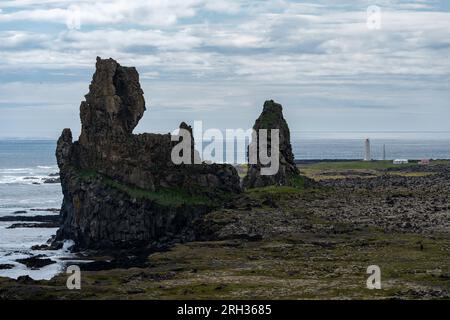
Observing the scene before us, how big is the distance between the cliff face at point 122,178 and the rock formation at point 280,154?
16.2 meters

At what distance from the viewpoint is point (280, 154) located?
17775 centimetres

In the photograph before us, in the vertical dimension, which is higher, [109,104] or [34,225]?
[109,104]

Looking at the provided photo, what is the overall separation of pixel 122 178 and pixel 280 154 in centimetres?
4068

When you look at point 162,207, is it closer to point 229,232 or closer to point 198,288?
point 229,232

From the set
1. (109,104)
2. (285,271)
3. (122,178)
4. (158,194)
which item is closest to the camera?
(285,271)

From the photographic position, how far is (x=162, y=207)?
463ft

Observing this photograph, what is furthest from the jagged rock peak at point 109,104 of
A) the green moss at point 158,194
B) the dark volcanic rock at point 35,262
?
the dark volcanic rock at point 35,262

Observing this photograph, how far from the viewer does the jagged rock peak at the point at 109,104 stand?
153 m

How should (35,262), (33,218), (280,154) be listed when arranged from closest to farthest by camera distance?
(35,262)
(280,154)
(33,218)

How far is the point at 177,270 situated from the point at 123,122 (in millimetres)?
59180

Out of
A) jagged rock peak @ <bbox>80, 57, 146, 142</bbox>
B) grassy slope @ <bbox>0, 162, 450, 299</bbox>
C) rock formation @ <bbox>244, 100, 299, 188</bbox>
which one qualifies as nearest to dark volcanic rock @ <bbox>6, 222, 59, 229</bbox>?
jagged rock peak @ <bbox>80, 57, 146, 142</bbox>

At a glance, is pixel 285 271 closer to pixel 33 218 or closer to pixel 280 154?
pixel 280 154

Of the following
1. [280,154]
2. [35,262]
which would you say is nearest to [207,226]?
[35,262]

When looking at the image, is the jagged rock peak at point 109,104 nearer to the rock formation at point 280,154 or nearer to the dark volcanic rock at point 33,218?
the rock formation at point 280,154
